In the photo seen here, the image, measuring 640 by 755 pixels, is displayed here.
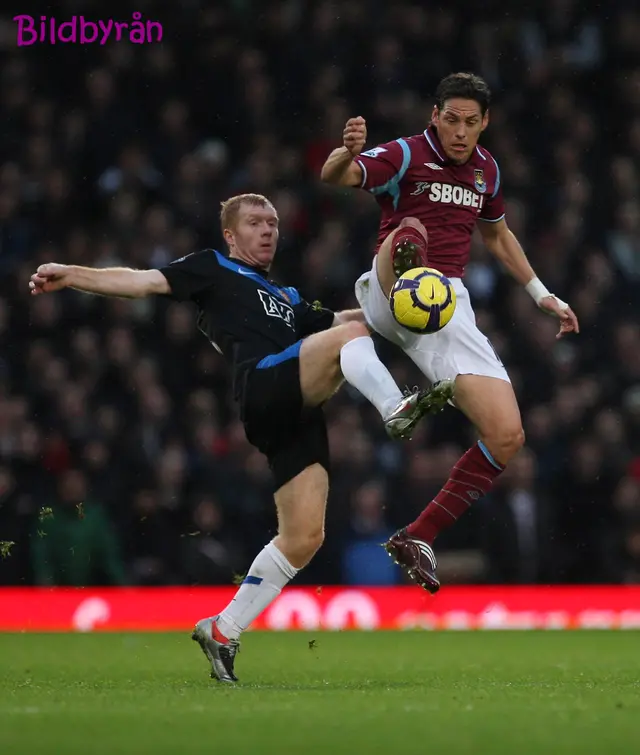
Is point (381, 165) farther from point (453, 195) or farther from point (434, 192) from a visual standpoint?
point (453, 195)

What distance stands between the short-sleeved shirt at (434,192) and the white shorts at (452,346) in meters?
0.22

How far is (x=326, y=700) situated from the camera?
5266 mm

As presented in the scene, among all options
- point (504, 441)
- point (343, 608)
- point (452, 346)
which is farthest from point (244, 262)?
point (343, 608)

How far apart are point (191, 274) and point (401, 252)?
96cm

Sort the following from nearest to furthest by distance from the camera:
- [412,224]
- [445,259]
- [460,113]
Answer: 1. [412,224]
2. [460,113]
3. [445,259]

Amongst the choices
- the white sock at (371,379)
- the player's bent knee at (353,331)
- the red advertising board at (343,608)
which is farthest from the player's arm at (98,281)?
the red advertising board at (343,608)

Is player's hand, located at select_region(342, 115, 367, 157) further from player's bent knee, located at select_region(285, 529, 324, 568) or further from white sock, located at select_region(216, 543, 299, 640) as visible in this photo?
white sock, located at select_region(216, 543, 299, 640)

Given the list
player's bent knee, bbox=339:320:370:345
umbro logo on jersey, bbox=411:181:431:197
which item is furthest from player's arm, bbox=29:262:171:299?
umbro logo on jersey, bbox=411:181:431:197

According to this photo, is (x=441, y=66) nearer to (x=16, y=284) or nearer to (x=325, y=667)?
(x=16, y=284)

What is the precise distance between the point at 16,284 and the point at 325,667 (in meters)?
6.33

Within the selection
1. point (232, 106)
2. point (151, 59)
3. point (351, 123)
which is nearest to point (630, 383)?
point (232, 106)

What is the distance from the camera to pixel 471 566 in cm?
1168

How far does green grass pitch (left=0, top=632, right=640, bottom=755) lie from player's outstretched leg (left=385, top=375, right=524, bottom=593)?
1.74ft

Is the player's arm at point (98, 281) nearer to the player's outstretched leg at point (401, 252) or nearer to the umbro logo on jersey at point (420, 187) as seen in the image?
the player's outstretched leg at point (401, 252)
